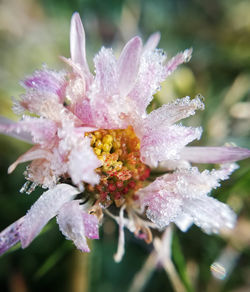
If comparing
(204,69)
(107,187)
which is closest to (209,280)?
(107,187)

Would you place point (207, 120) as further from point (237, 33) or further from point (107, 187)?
point (107, 187)

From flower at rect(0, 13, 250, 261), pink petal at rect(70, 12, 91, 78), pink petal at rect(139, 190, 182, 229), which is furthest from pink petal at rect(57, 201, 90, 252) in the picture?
pink petal at rect(70, 12, 91, 78)

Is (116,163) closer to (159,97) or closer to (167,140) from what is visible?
(167,140)

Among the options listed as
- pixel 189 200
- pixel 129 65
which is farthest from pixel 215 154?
pixel 129 65

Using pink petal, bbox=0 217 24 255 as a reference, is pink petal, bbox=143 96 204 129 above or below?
above

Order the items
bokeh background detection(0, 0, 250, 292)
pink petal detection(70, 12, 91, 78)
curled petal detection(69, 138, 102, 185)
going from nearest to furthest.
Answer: curled petal detection(69, 138, 102, 185) → pink petal detection(70, 12, 91, 78) → bokeh background detection(0, 0, 250, 292)

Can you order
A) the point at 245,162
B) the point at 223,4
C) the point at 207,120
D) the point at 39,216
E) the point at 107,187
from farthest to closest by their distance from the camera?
the point at 223,4, the point at 207,120, the point at 245,162, the point at 107,187, the point at 39,216

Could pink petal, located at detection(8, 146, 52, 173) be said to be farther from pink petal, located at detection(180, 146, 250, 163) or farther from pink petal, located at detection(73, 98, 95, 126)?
pink petal, located at detection(180, 146, 250, 163)
